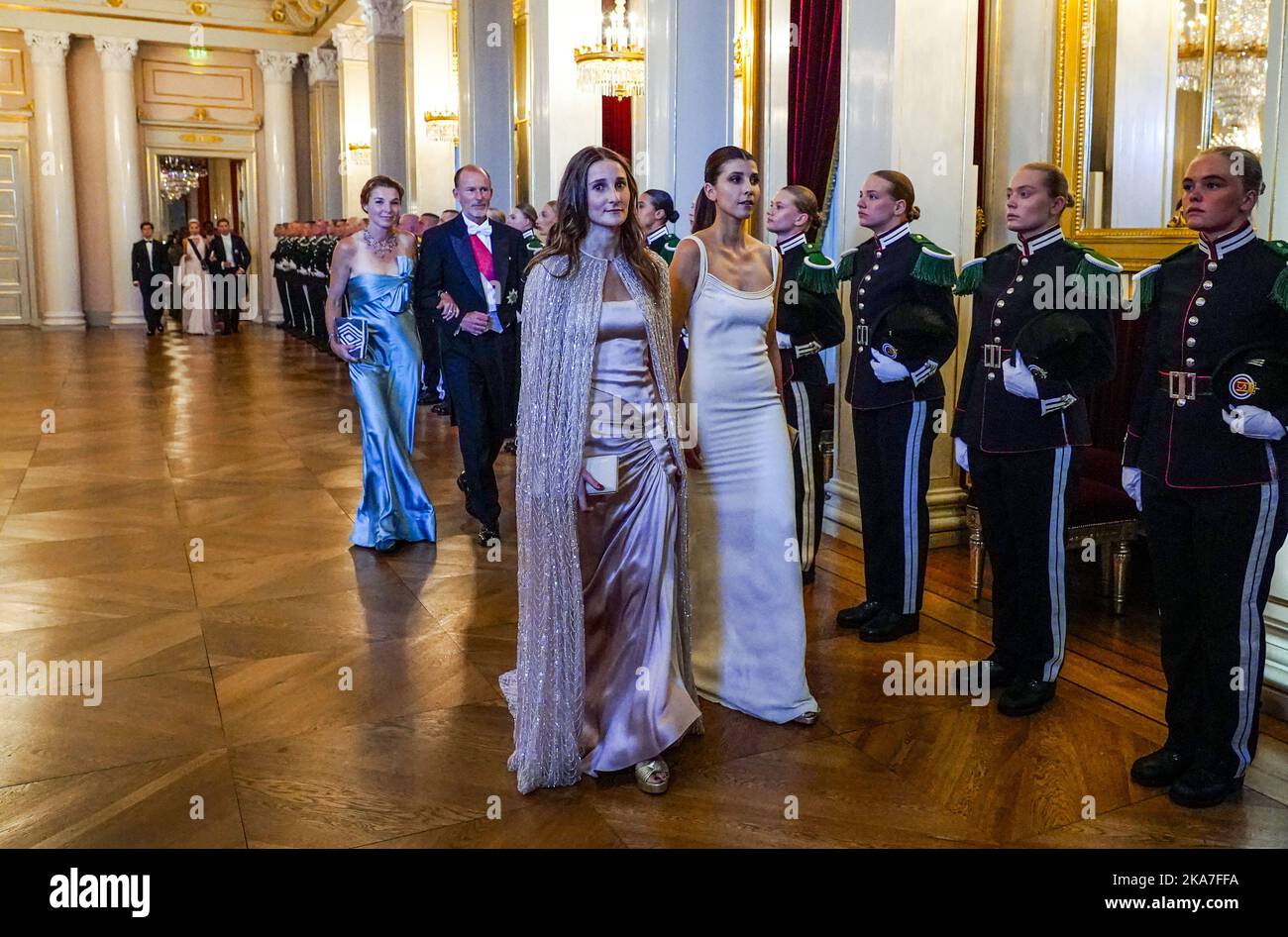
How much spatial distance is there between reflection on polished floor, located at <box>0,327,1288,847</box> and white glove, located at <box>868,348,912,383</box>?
2.98 ft

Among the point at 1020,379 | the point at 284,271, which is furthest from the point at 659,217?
the point at 284,271

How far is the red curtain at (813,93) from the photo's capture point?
6332mm

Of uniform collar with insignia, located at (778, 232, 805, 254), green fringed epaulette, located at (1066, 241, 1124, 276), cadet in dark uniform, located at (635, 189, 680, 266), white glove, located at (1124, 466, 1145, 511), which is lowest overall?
white glove, located at (1124, 466, 1145, 511)

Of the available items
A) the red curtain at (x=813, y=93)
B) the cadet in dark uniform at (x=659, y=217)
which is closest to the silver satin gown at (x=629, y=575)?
the cadet in dark uniform at (x=659, y=217)

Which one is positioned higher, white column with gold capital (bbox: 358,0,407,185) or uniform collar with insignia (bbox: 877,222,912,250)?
white column with gold capital (bbox: 358,0,407,185)

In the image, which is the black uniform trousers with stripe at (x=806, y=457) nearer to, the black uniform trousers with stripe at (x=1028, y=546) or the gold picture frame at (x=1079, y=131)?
the black uniform trousers with stripe at (x=1028, y=546)

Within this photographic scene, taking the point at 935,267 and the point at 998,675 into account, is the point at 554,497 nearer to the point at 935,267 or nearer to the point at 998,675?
the point at 998,675

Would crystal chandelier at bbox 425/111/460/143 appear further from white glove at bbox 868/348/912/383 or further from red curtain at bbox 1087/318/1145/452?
white glove at bbox 868/348/912/383

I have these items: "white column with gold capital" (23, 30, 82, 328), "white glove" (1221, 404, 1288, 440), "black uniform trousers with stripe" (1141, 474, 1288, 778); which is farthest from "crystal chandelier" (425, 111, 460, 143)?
"white glove" (1221, 404, 1288, 440)

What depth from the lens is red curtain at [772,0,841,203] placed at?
6332 mm

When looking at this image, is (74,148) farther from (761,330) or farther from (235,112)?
(761,330)

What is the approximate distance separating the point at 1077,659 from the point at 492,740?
195 centimetres

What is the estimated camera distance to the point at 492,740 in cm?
320
